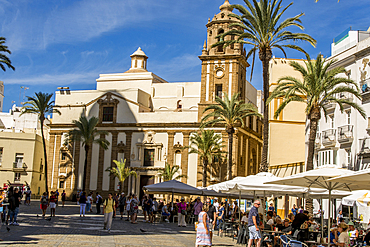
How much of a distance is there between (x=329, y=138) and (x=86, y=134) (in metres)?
28.5

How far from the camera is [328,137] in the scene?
3341 centimetres

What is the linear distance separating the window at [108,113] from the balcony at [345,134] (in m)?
30.8

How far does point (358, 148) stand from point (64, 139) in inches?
1453

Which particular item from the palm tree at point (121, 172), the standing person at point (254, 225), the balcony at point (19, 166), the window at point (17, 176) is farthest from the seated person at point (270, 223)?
the window at point (17, 176)

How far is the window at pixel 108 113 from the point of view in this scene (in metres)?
56.1

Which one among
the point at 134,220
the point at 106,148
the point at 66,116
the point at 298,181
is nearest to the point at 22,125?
the point at 66,116

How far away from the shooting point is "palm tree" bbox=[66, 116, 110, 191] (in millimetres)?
52188

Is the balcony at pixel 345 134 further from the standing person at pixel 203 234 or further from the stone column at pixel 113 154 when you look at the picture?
the stone column at pixel 113 154

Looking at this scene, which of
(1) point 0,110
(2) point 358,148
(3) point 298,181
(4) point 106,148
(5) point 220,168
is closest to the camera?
(3) point 298,181

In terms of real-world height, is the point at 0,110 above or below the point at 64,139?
above

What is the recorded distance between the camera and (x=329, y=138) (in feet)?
109

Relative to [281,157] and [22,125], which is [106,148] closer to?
[281,157]

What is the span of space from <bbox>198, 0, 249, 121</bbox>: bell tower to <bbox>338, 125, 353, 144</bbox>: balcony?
69.4ft

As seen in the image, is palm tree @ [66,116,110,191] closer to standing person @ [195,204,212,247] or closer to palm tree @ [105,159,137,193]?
palm tree @ [105,159,137,193]
